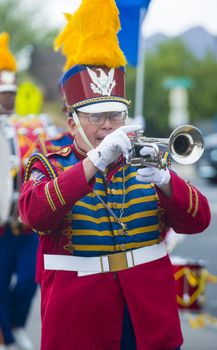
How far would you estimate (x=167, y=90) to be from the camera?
225ft

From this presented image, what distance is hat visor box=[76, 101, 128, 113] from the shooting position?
132 inches

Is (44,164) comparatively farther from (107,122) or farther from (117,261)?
(117,261)

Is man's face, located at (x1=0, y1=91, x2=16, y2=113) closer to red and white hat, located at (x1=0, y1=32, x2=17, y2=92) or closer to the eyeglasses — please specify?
red and white hat, located at (x1=0, y1=32, x2=17, y2=92)

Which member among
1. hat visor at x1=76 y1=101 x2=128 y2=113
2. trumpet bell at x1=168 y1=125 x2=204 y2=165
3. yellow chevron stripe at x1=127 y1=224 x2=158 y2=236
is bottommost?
yellow chevron stripe at x1=127 y1=224 x2=158 y2=236

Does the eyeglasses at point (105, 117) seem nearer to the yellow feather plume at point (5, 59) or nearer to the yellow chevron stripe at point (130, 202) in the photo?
the yellow chevron stripe at point (130, 202)

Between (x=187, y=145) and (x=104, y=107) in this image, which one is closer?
(x=187, y=145)

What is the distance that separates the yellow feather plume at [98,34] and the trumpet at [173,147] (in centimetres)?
45

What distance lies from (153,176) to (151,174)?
0.05ft

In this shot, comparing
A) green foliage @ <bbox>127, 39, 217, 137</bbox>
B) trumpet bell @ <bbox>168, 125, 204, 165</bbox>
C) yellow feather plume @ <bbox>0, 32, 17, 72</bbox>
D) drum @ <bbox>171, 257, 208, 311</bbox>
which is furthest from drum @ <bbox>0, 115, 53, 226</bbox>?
green foliage @ <bbox>127, 39, 217, 137</bbox>

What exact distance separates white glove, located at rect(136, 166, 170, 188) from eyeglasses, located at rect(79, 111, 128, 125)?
1.01 feet

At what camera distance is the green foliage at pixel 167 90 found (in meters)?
66.7

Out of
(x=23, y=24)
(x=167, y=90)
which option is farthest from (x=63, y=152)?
(x=167, y=90)

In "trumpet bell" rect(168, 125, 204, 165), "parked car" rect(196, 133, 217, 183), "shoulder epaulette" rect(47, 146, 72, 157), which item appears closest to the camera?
"trumpet bell" rect(168, 125, 204, 165)

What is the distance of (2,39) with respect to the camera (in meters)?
6.50
